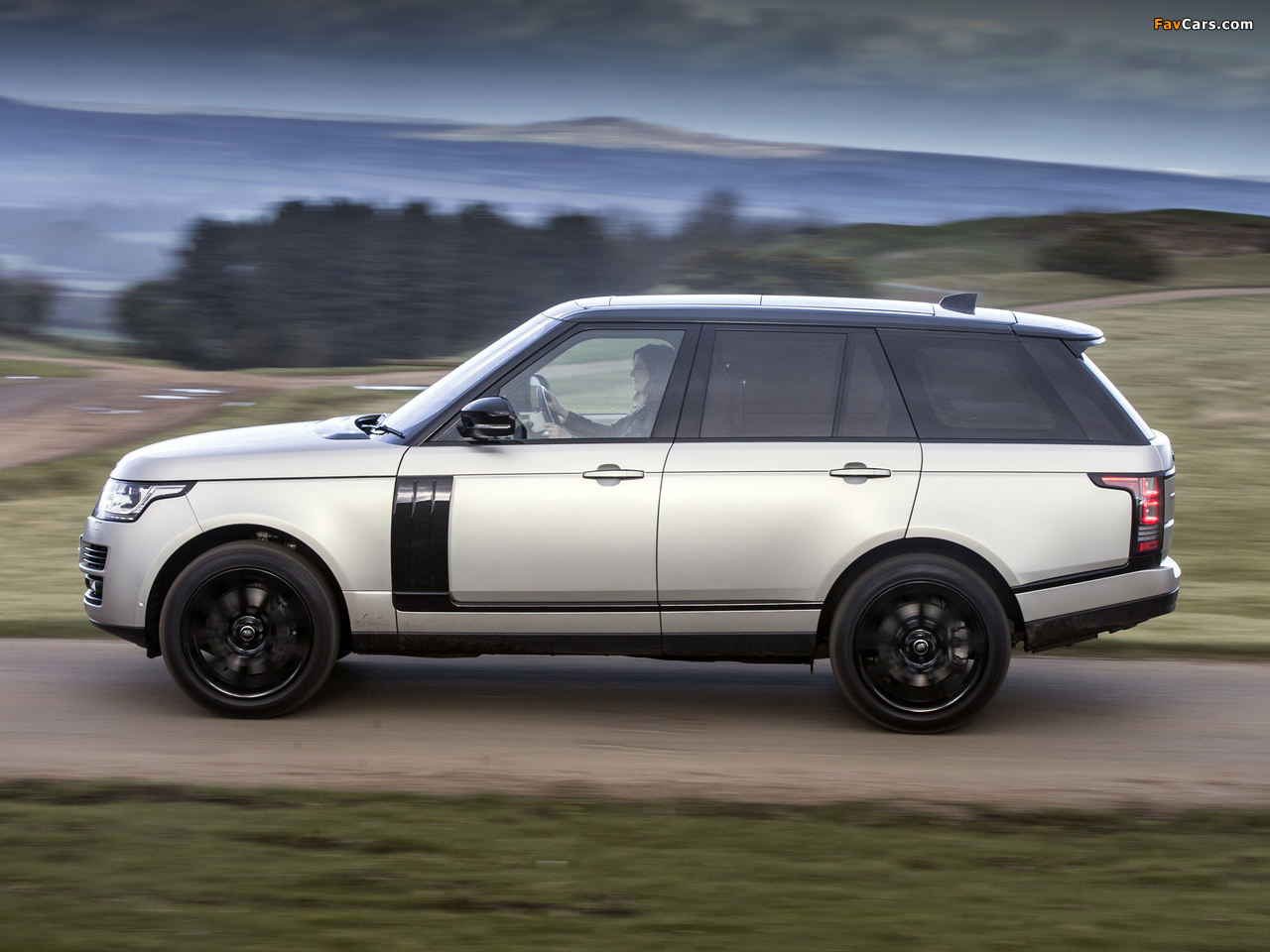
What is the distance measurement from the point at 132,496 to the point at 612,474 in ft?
7.06

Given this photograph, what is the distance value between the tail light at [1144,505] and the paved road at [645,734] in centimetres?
89

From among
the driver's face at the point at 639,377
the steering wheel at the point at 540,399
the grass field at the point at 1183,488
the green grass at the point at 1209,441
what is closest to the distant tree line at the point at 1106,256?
the green grass at the point at 1209,441

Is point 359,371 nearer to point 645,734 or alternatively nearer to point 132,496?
point 132,496

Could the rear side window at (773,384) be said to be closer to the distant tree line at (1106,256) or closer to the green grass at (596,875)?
the green grass at (596,875)

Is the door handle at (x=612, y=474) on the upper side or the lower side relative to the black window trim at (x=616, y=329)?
lower

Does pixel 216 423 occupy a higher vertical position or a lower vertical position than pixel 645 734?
higher

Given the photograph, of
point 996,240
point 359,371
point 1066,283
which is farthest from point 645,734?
point 996,240

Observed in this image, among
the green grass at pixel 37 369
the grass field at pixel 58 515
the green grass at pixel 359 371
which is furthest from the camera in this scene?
the green grass at pixel 359 371

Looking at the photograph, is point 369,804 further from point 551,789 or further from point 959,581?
point 959,581

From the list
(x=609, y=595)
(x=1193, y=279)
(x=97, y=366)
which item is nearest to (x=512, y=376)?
(x=609, y=595)

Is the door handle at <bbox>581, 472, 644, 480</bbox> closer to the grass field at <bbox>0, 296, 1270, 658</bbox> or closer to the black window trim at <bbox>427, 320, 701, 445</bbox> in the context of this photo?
the black window trim at <bbox>427, 320, 701, 445</bbox>

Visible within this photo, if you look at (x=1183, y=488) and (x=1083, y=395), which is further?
(x=1183, y=488)

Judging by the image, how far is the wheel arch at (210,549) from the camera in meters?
5.99

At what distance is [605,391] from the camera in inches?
248
